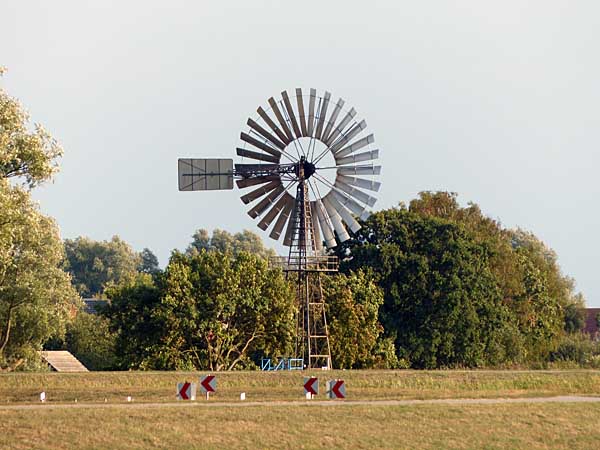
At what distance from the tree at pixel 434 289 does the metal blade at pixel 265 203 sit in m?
19.8

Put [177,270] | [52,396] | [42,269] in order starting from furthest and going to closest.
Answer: [177,270] < [42,269] < [52,396]

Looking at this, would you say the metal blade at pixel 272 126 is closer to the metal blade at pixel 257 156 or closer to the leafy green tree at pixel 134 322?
the metal blade at pixel 257 156

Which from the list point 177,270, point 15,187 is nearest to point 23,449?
point 15,187

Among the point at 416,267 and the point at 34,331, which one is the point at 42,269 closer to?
the point at 34,331

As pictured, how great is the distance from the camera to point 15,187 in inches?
1993

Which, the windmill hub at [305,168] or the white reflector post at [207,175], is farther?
the white reflector post at [207,175]

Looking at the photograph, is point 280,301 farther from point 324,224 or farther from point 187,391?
point 187,391

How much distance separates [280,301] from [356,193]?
8.31 meters

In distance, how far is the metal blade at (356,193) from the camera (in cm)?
6725

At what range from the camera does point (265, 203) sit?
6794 centimetres

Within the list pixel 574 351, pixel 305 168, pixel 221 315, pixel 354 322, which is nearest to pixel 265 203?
pixel 305 168

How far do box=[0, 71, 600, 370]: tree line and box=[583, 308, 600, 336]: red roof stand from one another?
4093cm

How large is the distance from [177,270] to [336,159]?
1194 cm

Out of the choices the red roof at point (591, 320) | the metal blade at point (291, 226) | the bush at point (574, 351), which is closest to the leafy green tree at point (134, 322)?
the metal blade at point (291, 226)
